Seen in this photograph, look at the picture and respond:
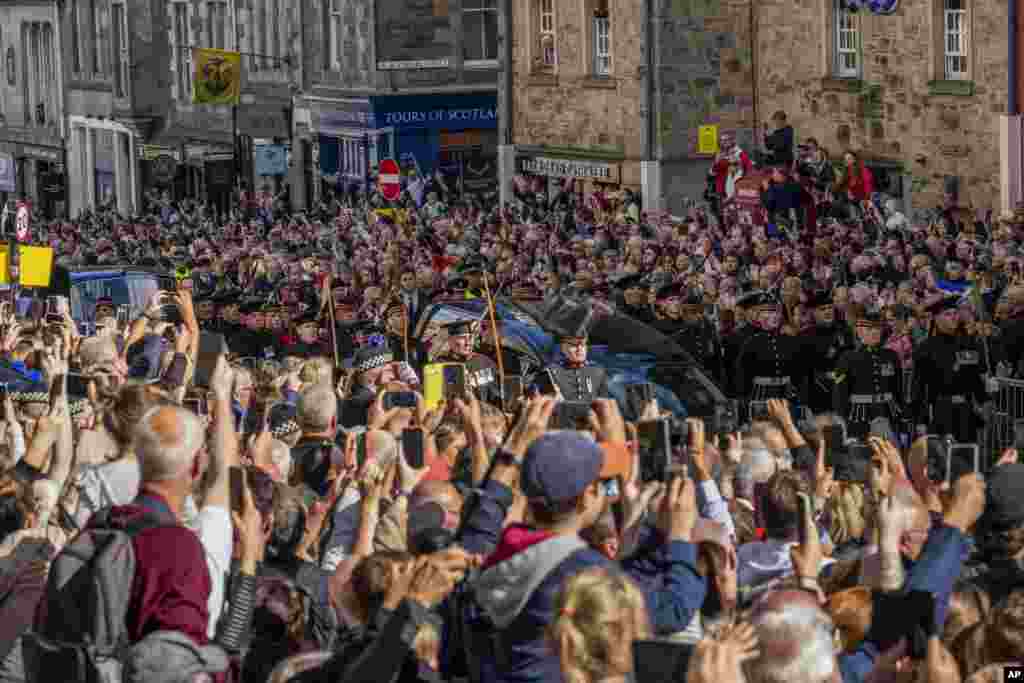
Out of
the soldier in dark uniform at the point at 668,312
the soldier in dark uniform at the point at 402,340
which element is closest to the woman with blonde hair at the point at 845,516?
the soldier in dark uniform at the point at 402,340

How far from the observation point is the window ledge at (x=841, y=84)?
3222 cm

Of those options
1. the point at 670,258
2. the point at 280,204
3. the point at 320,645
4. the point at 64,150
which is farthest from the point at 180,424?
the point at 64,150

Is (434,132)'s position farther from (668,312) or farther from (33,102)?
(668,312)

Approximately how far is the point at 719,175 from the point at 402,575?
24354 mm

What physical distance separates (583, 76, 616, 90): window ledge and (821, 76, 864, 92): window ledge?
544 cm

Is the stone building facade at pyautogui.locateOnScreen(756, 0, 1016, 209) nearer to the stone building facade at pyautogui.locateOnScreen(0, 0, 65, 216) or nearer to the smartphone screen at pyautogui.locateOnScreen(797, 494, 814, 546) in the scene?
the smartphone screen at pyautogui.locateOnScreen(797, 494, 814, 546)

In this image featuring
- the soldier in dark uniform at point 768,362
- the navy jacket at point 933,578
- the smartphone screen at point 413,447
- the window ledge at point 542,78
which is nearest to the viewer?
the navy jacket at point 933,578

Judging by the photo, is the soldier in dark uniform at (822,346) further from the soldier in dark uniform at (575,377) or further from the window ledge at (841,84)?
the window ledge at (841,84)

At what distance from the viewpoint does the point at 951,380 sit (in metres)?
19.0

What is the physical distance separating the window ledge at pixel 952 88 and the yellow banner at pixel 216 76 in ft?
76.6

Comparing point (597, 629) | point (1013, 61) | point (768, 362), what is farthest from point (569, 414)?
point (1013, 61)

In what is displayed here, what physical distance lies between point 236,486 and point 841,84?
25.0 metres

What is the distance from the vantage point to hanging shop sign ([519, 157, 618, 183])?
37688mm

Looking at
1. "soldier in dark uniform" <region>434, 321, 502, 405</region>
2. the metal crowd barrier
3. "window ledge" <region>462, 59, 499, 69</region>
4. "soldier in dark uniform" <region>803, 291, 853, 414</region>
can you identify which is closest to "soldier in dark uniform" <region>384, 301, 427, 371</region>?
"soldier in dark uniform" <region>434, 321, 502, 405</region>
